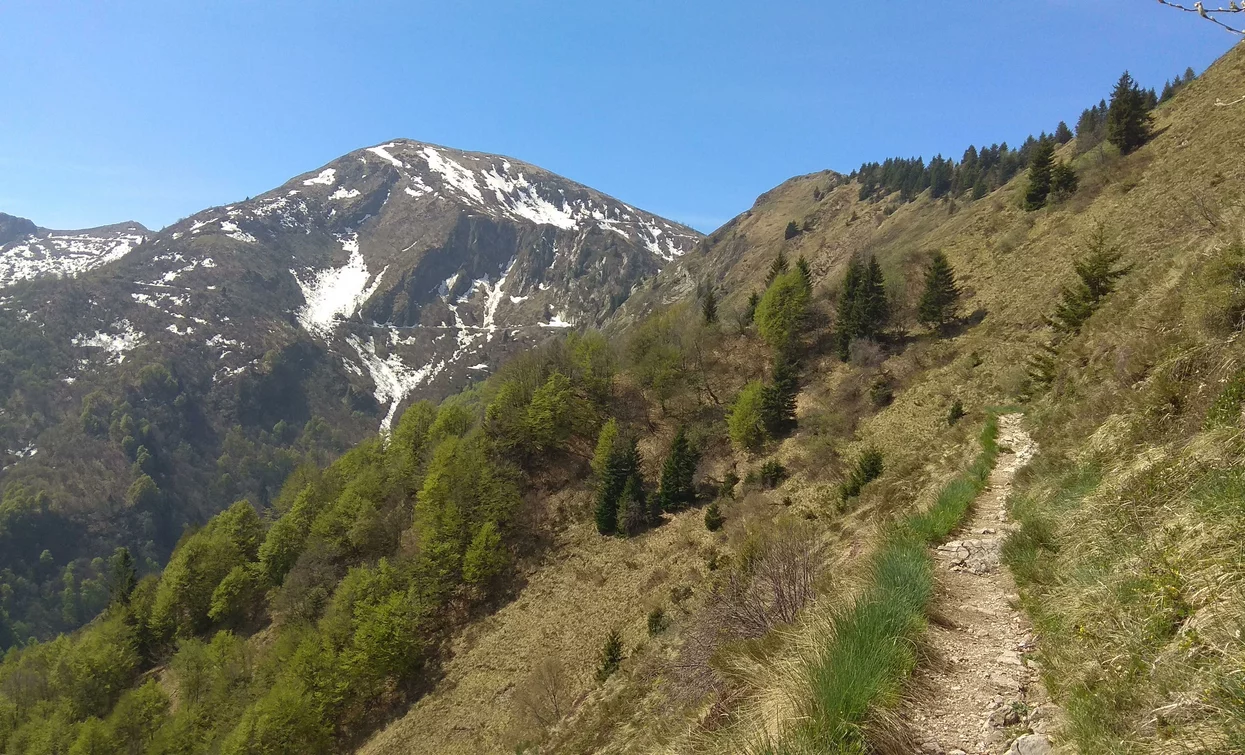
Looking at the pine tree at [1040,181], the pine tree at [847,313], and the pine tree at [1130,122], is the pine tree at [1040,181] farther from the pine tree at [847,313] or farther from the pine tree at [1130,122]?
the pine tree at [847,313]

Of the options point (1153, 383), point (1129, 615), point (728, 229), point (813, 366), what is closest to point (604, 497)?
point (813, 366)

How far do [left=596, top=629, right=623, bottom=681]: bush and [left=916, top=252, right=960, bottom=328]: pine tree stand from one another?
3270cm

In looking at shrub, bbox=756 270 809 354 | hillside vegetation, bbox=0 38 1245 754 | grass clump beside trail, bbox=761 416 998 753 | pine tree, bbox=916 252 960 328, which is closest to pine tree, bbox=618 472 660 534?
hillside vegetation, bbox=0 38 1245 754

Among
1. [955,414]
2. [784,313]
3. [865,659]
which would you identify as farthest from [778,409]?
[865,659]

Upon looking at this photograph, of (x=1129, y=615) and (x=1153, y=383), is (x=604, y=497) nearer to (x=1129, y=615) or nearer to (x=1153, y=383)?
(x=1153, y=383)

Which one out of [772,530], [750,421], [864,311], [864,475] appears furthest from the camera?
[864,311]

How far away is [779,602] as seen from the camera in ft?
26.3

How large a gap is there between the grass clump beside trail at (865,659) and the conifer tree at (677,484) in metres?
32.3

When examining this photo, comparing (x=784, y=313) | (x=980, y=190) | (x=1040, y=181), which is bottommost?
(x=784, y=313)

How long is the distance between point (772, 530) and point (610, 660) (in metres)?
9.86

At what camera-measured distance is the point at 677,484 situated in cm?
3947

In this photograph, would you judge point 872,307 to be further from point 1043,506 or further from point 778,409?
point 1043,506

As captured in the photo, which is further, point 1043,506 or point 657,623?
point 657,623

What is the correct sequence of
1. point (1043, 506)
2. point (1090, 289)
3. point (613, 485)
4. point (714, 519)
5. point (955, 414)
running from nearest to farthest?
Result: 1. point (1043, 506)
2. point (1090, 289)
3. point (955, 414)
4. point (714, 519)
5. point (613, 485)
